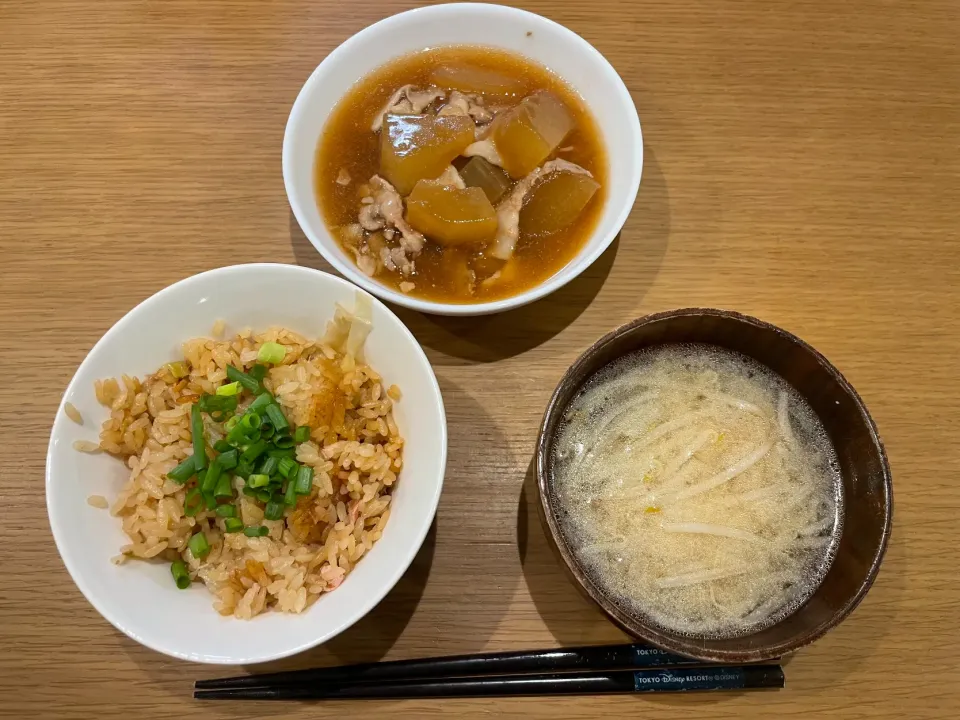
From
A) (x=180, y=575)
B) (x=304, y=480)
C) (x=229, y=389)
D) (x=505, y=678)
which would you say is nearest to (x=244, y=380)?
(x=229, y=389)

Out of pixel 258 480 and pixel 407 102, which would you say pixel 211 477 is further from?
pixel 407 102

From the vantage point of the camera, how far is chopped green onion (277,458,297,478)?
1.42m

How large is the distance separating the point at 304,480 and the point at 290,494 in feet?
0.15

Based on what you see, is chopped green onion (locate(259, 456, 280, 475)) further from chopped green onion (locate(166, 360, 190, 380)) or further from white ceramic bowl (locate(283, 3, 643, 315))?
white ceramic bowl (locate(283, 3, 643, 315))

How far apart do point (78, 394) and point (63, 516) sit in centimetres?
26

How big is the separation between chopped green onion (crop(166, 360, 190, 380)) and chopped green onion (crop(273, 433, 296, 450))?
294 millimetres

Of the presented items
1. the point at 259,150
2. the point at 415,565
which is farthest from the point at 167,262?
the point at 415,565

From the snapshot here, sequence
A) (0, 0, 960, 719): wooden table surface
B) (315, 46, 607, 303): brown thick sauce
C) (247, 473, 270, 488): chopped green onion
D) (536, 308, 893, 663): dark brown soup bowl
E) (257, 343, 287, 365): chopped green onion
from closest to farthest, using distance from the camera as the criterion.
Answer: (536, 308, 893, 663): dark brown soup bowl < (247, 473, 270, 488): chopped green onion < (257, 343, 287, 365): chopped green onion < (0, 0, 960, 719): wooden table surface < (315, 46, 607, 303): brown thick sauce

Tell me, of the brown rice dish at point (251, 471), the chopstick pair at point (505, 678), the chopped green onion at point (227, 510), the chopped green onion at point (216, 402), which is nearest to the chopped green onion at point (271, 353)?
the brown rice dish at point (251, 471)

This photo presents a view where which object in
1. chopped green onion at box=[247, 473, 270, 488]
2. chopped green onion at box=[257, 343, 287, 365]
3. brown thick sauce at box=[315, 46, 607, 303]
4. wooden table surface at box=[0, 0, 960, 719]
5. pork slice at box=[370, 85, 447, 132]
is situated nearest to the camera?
chopped green onion at box=[247, 473, 270, 488]

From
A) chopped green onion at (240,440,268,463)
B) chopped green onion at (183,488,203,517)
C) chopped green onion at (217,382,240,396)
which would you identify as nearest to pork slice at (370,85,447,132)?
chopped green onion at (217,382,240,396)

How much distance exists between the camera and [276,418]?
143 cm

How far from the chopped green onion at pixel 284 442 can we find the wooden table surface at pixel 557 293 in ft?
1.52

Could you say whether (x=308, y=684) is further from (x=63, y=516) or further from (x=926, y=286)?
(x=926, y=286)
